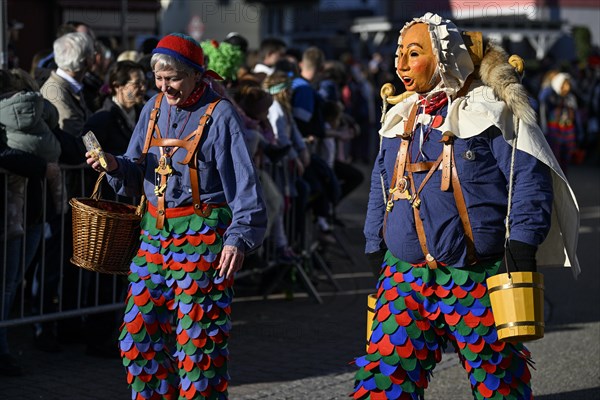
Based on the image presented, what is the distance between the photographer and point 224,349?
5043 mm

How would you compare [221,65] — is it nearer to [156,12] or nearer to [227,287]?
[227,287]

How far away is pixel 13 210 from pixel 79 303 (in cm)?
84

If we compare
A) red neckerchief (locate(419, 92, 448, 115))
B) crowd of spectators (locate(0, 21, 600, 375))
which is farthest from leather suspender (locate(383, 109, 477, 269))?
crowd of spectators (locate(0, 21, 600, 375))

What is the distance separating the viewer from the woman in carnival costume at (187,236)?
4953 mm

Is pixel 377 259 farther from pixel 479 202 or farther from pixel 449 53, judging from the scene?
pixel 449 53

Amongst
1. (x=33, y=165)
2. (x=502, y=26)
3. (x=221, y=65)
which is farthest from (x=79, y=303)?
(x=502, y=26)

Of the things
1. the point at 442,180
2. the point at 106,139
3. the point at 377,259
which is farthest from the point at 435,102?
the point at 106,139

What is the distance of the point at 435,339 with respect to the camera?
4648 mm

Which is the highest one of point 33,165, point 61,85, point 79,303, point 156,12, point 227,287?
point 156,12

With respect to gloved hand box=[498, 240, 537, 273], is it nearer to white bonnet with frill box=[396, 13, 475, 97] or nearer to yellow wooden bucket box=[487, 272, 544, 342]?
yellow wooden bucket box=[487, 272, 544, 342]

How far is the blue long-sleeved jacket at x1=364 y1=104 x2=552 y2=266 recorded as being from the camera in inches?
175

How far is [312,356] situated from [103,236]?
8.79 ft

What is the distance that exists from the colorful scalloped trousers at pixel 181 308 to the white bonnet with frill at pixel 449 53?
1151mm

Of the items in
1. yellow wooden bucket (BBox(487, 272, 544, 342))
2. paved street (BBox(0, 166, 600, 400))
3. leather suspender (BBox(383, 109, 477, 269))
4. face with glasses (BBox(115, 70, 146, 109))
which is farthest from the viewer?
face with glasses (BBox(115, 70, 146, 109))
